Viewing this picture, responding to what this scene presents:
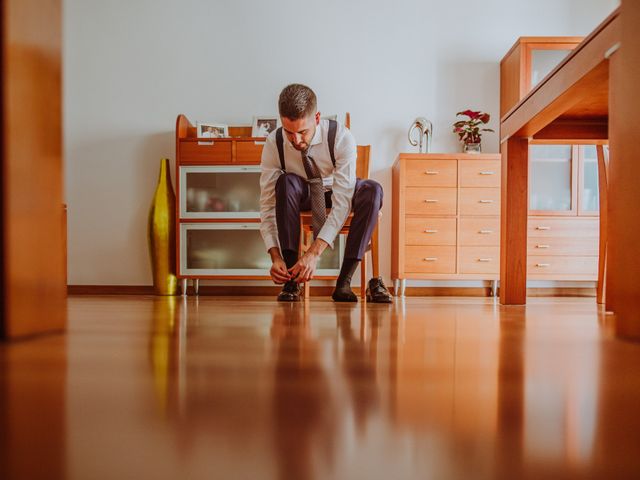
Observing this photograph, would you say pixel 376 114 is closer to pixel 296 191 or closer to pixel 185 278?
pixel 185 278

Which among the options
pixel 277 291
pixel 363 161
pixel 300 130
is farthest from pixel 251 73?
pixel 300 130

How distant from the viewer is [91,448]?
0.74 feet

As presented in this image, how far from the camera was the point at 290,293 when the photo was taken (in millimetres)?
2025

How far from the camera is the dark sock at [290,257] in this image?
2.12 metres

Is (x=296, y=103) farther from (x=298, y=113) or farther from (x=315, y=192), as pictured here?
(x=315, y=192)

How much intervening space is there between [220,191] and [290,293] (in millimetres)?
1773

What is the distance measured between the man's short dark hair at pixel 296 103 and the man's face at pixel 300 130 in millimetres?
23

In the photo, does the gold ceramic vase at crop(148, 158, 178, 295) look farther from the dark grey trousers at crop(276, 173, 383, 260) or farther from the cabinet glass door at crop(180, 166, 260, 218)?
the dark grey trousers at crop(276, 173, 383, 260)

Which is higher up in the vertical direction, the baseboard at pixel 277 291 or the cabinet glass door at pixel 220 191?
the cabinet glass door at pixel 220 191

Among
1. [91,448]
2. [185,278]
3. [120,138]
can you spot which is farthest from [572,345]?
[120,138]

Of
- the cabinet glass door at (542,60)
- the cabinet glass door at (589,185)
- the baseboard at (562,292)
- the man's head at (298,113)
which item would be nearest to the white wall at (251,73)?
the cabinet glass door at (542,60)

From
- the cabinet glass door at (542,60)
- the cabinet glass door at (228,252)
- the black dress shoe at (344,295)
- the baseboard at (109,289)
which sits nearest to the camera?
the black dress shoe at (344,295)

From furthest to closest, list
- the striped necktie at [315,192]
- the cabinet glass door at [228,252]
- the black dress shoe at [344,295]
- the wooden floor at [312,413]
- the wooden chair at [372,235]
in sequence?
the cabinet glass door at [228,252] < the wooden chair at [372,235] < the striped necktie at [315,192] < the black dress shoe at [344,295] < the wooden floor at [312,413]

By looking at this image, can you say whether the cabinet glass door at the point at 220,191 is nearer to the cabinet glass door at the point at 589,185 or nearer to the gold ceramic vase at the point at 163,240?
the gold ceramic vase at the point at 163,240
